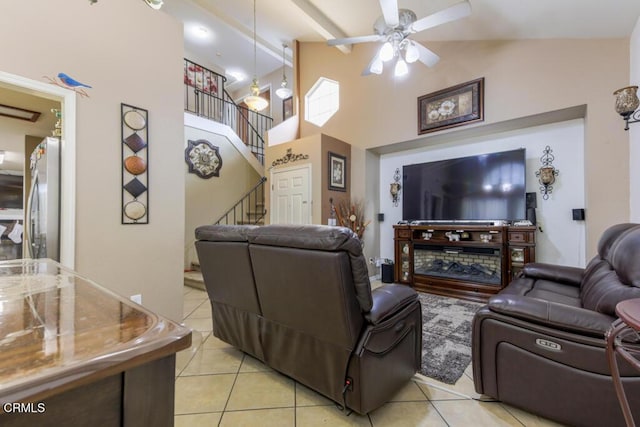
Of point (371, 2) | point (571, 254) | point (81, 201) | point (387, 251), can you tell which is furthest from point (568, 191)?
point (81, 201)

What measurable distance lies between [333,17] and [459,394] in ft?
16.1

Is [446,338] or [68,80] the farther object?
[446,338]

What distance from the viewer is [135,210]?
93.0 inches

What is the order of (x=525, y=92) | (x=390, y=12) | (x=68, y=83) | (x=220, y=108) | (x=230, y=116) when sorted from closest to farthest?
(x=68, y=83) → (x=390, y=12) → (x=525, y=92) → (x=220, y=108) → (x=230, y=116)

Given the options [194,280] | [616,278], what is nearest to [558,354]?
[616,278]

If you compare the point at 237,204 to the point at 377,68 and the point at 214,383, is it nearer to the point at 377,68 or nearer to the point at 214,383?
the point at 377,68

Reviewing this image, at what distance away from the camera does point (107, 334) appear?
1.72 ft

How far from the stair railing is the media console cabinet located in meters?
3.21

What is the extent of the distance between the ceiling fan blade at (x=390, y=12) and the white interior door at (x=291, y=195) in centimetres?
237

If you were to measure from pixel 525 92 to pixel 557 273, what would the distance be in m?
2.14

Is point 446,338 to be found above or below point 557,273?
below

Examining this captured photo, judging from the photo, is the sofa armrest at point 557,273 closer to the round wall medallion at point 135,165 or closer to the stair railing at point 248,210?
the round wall medallion at point 135,165

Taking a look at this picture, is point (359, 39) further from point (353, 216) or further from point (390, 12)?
point (353, 216)

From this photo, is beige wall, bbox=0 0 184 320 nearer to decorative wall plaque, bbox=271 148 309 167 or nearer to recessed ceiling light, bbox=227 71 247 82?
decorative wall plaque, bbox=271 148 309 167
